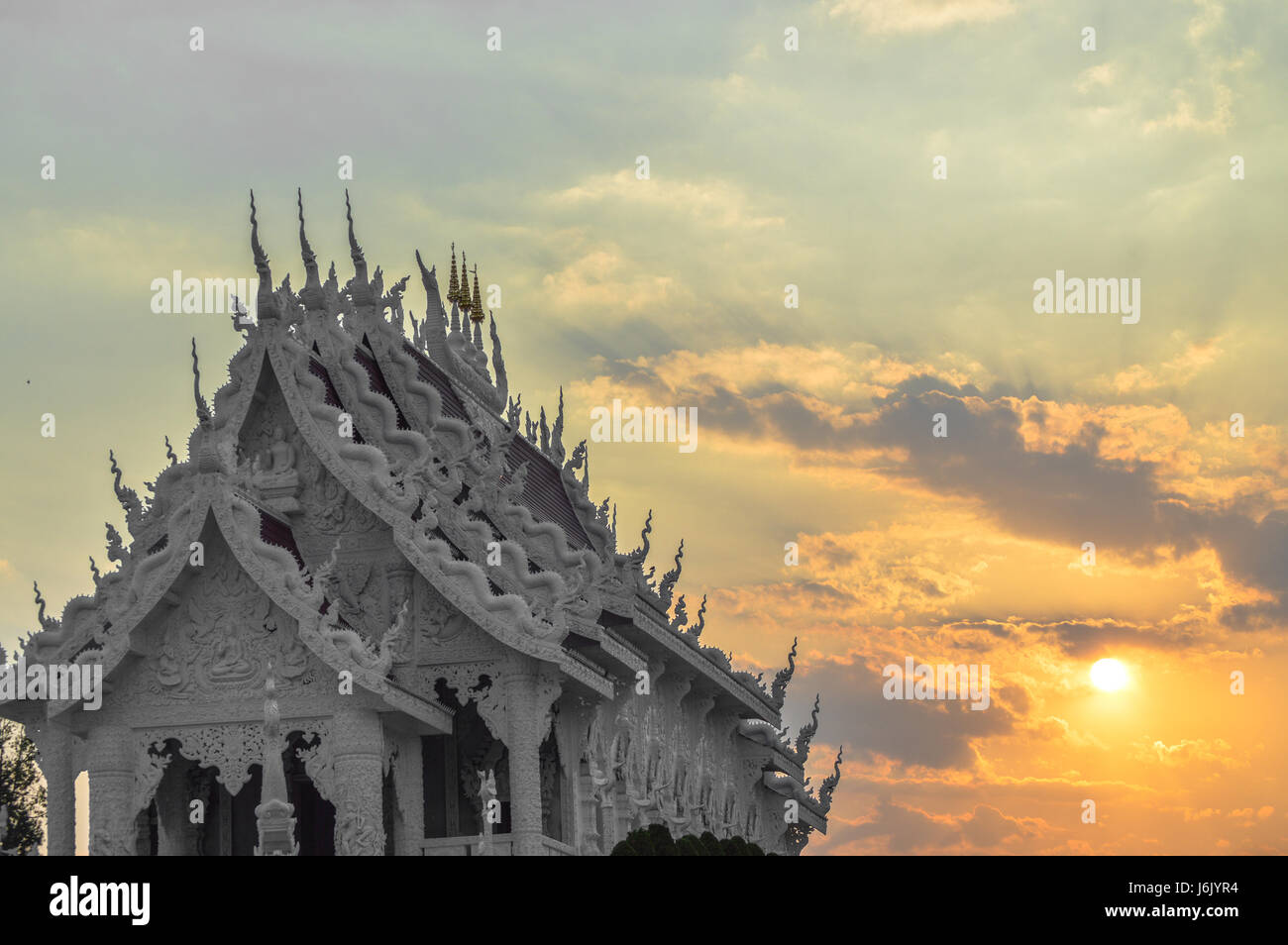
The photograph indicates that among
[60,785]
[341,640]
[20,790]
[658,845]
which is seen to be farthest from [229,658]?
[20,790]

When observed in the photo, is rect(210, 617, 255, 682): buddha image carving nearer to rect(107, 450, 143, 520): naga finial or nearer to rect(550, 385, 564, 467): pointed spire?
rect(107, 450, 143, 520): naga finial

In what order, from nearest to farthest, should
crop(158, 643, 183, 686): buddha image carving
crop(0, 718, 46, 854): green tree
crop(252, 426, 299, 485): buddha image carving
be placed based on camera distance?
crop(158, 643, 183, 686): buddha image carving
crop(252, 426, 299, 485): buddha image carving
crop(0, 718, 46, 854): green tree

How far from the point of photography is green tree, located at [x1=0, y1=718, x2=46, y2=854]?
45.5 metres

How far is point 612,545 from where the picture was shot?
94.8ft

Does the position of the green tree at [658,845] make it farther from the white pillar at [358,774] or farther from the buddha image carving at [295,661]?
the buddha image carving at [295,661]

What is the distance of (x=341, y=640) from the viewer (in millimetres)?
20781

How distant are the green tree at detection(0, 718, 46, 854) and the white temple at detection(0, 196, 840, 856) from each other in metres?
23.6

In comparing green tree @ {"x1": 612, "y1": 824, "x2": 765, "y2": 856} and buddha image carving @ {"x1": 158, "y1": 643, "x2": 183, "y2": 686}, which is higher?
buddha image carving @ {"x1": 158, "y1": 643, "x2": 183, "y2": 686}

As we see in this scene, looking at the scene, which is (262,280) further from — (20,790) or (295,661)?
(20,790)

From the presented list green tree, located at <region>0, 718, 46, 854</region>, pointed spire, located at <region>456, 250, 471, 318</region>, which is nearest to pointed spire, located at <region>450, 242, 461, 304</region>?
pointed spire, located at <region>456, 250, 471, 318</region>

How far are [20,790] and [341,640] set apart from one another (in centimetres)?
2998
